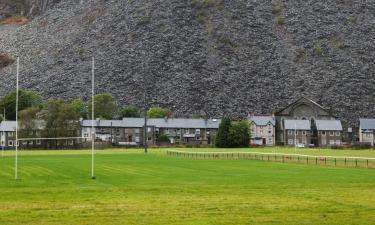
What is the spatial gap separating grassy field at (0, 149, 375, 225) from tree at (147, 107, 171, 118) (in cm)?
11371

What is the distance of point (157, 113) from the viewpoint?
155 meters

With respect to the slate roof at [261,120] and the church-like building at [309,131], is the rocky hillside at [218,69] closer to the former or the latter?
the slate roof at [261,120]

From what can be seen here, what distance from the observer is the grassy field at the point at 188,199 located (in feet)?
71.5

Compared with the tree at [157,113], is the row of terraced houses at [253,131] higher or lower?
lower

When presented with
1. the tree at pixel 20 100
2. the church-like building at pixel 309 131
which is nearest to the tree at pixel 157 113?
the church-like building at pixel 309 131

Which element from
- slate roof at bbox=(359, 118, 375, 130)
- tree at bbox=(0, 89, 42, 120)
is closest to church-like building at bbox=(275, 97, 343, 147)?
slate roof at bbox=(359, 118, 375, 130)

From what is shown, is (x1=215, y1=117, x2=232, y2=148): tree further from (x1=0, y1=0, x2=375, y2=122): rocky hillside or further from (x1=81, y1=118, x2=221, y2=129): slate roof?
(x1=0, y1=0, x2=375, y2=122): rocky hillside

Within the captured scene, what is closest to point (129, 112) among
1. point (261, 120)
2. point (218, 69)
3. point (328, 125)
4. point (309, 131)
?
point (261, 120)

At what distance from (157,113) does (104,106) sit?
12.3 m

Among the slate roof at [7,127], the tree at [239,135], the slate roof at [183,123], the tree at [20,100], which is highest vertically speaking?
the tree at [20,100]

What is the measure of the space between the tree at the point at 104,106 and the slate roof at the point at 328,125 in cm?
4652

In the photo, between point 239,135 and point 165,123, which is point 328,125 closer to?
point 165,123

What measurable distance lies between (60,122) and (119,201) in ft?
336

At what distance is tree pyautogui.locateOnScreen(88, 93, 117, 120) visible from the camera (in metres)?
153
